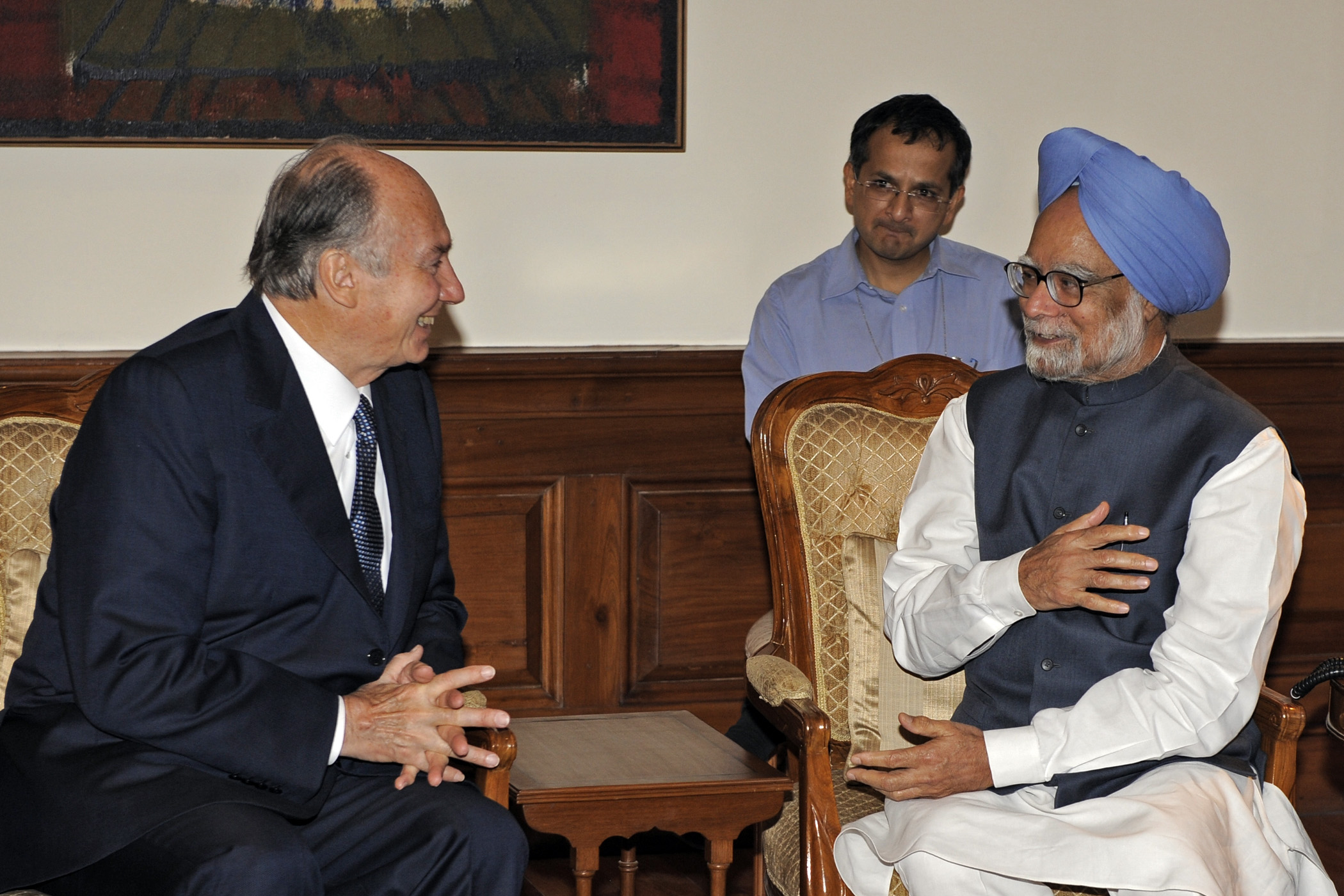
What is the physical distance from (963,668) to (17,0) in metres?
2.81

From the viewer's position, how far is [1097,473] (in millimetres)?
2527

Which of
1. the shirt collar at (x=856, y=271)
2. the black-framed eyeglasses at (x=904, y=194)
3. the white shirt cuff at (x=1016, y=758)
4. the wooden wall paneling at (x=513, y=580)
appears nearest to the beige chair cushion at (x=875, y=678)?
the white shirt cuff at (x=1016, y=758)

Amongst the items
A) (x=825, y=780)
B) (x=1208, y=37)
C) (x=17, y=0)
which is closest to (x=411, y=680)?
(x=825, y=780)

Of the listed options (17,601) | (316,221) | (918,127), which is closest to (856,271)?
(918,127)

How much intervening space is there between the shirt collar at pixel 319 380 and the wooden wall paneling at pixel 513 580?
53.2 inches

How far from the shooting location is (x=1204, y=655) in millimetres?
2324

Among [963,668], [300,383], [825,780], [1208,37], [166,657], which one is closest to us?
[166,657]

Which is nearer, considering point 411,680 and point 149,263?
point 411,680

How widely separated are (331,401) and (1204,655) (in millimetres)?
1584

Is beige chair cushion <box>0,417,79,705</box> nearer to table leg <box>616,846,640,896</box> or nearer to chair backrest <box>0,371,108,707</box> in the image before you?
chair backrest <box>0,371,108,707</box>

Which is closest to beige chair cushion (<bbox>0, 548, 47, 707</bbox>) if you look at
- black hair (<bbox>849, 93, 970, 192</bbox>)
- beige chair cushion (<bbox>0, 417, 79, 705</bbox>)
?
beige chair cushion (<bbox>0, 417, 79, 705</bbox>)

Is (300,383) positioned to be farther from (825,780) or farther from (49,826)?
(825,780)

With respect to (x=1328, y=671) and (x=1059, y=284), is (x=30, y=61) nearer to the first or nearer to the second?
(x=1059, y=284)

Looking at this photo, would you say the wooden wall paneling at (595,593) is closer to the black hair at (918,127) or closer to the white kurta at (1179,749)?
the black hair at (918,127)
